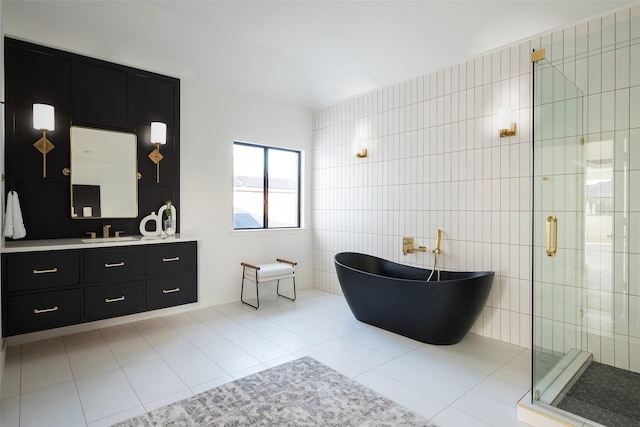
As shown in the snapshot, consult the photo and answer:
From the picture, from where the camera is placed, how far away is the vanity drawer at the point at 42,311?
2740 mm

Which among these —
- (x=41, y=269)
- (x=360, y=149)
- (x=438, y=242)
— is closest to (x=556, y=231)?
(x=438, y=242)

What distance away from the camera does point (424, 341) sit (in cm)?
321

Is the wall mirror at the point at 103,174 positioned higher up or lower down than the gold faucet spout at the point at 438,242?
higher up

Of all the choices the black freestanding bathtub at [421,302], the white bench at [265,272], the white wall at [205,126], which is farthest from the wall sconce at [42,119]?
the black freestanding bathtub at [421,302]

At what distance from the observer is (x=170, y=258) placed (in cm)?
358

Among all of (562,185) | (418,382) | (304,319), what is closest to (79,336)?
(304,319)

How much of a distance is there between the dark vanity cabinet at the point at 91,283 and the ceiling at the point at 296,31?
79.7 inches

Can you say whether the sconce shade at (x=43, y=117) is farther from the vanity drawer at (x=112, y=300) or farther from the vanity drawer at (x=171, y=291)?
the vanity drawer at (x=171, y=291)

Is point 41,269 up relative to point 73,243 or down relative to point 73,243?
down

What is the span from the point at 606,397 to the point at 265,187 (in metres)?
4.18

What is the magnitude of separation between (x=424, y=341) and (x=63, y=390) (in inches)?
112

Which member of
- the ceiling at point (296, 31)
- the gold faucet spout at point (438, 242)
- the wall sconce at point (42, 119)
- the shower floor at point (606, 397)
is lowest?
the shower floor at point (606, 397)

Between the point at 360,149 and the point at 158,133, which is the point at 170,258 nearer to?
the point at 158,133

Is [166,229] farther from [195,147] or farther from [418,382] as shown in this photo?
[418,382]
